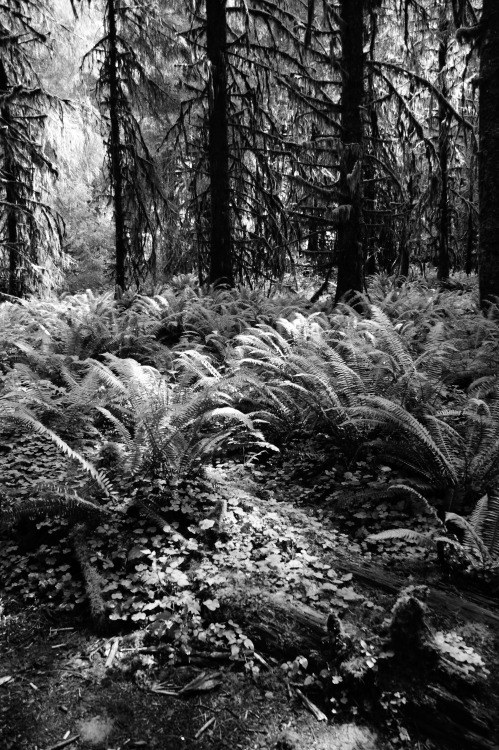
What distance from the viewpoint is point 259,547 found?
2.61 meters

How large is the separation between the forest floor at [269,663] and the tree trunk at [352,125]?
5357 millimetres

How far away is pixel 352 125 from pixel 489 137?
200 cm

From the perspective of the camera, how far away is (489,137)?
5543mm

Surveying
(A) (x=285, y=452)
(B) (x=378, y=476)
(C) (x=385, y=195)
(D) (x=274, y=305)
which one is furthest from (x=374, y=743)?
(C) (x=385, y=195)

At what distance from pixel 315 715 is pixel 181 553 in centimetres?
99

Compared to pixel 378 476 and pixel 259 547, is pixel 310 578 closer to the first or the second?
pixel 259 547

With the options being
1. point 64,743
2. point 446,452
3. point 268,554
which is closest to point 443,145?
point 446,452

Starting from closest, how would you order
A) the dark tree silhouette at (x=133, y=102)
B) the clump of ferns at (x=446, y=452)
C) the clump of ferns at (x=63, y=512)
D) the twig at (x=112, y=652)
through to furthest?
1. the twig at (x=112, y=652)
2. the clump of ferns at (x=63, y=512)
3. the clump of ferns at (x=446, y=452)
4. the dark tree silhouette at (x=133, y=102)

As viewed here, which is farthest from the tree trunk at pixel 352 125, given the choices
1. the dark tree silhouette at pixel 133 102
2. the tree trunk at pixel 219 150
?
the dark tree silhouette at pixel 133 102

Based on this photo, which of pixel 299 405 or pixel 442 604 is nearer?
pixel 442 604

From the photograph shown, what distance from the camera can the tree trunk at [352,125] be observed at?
6.65 metres

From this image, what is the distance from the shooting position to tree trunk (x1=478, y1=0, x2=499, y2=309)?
5.45 metres

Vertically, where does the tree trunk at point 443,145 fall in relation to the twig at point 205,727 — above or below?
above

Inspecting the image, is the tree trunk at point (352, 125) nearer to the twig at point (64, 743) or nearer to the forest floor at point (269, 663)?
the forest floor at point (269, 663)
